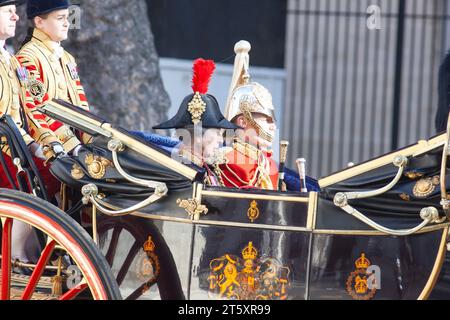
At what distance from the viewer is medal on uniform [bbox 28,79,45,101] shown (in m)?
5.58

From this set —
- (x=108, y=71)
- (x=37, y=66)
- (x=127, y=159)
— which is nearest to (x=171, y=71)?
(x=108, y=71)

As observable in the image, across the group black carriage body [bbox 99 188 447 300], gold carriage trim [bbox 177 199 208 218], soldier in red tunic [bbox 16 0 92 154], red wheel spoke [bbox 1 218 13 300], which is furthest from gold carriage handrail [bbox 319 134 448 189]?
soldier in red tunic [bbox 16 0 92 154]

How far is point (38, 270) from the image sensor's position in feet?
16.1

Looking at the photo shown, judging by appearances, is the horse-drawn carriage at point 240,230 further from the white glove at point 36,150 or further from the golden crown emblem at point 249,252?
the white glove at point 36,150

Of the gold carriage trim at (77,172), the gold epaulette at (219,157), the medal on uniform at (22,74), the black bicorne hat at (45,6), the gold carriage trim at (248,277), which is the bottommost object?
the gold carriage trim at (248,277)

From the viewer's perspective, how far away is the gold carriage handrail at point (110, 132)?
16.0 feet

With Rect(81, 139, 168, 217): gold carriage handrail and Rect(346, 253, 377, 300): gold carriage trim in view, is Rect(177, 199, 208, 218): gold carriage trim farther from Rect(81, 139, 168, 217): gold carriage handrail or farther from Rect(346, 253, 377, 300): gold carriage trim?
Rect(346, 253, 377, 300): gold carriage trim

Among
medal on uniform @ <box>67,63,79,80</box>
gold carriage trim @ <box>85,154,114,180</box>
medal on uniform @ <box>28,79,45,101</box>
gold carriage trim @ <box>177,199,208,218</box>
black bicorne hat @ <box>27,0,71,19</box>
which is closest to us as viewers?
gold carriage trim @ <box>177,199,208,218</box>

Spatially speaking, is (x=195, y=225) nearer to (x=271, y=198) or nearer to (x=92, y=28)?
(x=271, y=198)

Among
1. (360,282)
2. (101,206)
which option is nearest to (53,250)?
(101,206)

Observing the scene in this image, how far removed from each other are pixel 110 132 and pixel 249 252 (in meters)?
0.77

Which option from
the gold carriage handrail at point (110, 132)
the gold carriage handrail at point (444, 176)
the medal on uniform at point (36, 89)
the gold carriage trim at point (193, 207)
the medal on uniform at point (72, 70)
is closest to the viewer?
the gold carriage handrail at point (444, 176)

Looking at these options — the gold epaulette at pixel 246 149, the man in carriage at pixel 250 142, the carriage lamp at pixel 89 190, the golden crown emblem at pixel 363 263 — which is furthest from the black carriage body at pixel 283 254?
the gold epaulette at pixel 246 149

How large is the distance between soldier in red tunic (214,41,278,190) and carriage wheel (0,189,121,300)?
0.82m
